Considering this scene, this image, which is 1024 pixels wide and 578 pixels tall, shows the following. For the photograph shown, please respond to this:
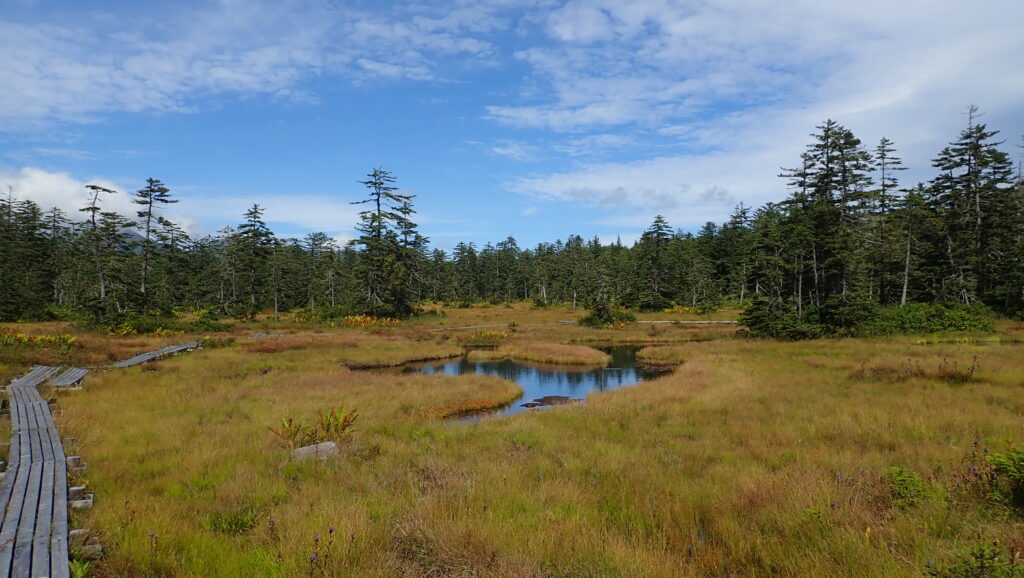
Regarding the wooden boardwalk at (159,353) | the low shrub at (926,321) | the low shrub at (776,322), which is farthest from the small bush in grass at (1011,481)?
the low shrub at (926,321)

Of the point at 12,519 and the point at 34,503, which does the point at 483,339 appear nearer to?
the point at 34,503

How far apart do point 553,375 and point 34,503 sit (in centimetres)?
2365

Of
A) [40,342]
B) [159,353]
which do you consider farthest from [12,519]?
[40,342]

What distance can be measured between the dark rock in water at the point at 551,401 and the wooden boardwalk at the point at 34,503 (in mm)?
14828

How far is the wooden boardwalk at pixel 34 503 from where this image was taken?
4.70 metres

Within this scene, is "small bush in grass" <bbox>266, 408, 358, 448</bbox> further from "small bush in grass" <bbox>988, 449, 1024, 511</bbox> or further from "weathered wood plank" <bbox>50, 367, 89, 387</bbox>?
"small bush in grass" <bbox>988, 449, 1024, 511</bbox>

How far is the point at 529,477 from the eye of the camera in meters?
8.76

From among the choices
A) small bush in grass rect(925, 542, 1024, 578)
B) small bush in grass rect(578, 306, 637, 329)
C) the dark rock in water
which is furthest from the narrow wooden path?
small bush in grass rect(578, 306, 637, 329)

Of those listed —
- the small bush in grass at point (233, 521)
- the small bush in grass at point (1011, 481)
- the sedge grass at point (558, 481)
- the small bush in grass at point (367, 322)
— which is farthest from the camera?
the small bush in grass at point (367, 322)

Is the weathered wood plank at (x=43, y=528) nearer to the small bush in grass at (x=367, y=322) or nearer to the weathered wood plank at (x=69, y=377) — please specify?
the weathered wood plank at (x=69, y=377)

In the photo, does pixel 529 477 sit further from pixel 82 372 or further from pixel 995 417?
pixel 82 372

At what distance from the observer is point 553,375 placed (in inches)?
1099

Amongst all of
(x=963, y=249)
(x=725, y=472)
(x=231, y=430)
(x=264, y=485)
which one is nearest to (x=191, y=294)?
(x=231, y=430)

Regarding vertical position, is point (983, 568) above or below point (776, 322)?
above
